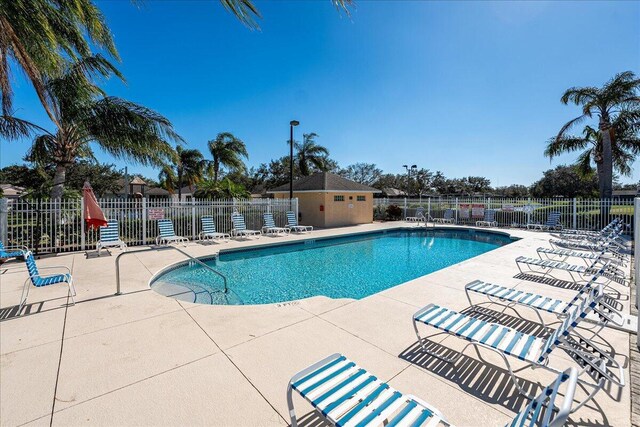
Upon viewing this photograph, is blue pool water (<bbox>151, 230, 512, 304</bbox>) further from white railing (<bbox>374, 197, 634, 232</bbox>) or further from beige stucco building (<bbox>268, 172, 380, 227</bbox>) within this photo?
white railing (<bbox>374, 197, 634, 232</bbox>)

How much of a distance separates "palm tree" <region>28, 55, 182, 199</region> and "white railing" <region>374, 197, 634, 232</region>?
17.4 meters

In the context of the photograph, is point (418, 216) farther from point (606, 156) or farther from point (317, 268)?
point (317, 268)

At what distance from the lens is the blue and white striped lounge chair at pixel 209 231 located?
41.4 ft

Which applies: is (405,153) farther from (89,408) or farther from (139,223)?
(89,408)

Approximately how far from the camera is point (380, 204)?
24.2 metres

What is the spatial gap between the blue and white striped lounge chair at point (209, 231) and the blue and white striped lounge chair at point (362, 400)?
36.4 ft

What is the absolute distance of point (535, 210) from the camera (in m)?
18.4

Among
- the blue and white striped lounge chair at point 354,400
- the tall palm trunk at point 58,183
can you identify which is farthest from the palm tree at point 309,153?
the blue and white striped lounge chair at point 354,400

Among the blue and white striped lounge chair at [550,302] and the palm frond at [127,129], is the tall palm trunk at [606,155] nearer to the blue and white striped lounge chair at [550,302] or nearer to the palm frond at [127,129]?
the blue and white striped lounge chair at [550,302]

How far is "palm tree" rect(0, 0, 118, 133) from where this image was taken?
4.56m

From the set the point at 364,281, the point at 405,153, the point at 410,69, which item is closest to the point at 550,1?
the point at 410,69

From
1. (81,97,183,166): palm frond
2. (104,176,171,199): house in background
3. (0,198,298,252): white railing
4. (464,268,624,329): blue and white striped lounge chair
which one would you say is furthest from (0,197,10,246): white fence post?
(104,176,171,199): house in background

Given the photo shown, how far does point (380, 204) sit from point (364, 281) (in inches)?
641

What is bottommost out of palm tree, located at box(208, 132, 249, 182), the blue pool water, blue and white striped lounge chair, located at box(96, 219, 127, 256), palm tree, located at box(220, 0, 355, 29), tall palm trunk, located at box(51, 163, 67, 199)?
the blue pool water
